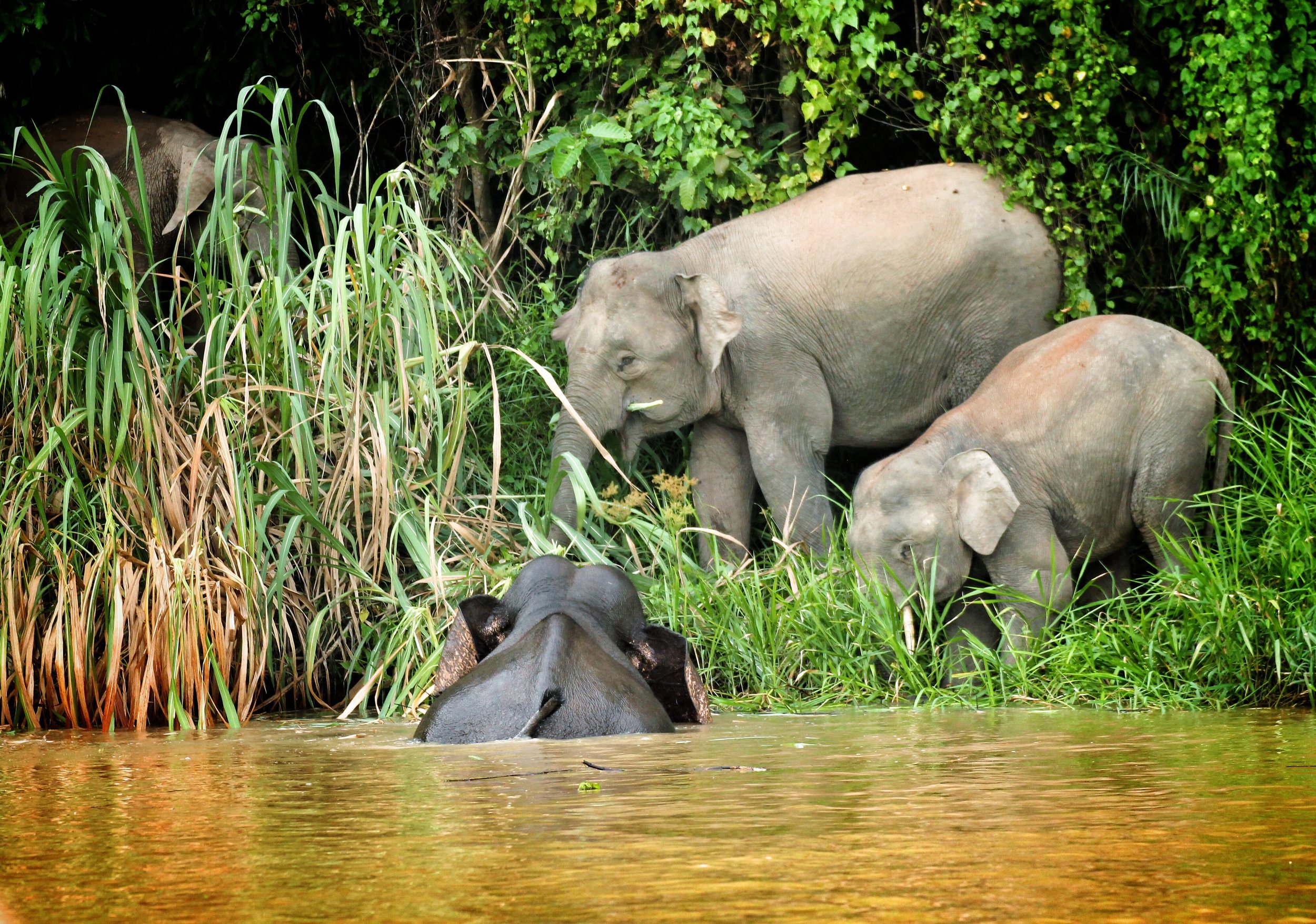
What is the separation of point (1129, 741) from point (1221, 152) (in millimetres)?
3594

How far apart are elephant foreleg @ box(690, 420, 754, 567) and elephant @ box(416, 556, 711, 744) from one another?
2.68 m

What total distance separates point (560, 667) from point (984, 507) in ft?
7.87

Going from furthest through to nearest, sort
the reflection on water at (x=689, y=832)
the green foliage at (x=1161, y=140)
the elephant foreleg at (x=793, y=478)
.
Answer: the elephant foreleg at (x=793, y=478)
the green foliage at (x=1161, y=140)
the reflection on water at (x=689, y=832)

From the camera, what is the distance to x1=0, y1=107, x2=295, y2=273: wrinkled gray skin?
7.38 m

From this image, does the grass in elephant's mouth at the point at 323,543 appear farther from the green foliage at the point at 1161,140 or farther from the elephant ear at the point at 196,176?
the elephant ear at the point at 196,176

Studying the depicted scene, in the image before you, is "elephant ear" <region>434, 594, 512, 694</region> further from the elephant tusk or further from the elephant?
the elephant tusk

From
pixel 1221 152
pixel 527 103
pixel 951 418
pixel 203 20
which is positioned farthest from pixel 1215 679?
pixel 203 20

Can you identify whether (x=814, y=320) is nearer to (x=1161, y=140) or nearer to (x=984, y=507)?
(x=984, y=507)

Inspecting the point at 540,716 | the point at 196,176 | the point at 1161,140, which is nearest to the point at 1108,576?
the point at 1161,140

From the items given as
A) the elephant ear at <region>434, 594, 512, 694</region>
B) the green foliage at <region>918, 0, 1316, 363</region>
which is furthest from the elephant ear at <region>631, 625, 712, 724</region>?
the green foliage at <region>918, 0, 1316, 363</region>

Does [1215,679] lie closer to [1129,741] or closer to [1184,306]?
[1129,741]

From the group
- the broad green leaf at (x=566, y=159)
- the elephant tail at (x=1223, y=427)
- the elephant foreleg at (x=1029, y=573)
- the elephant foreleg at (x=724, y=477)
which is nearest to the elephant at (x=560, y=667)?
the elephant foreleg at (x=1029, y=573)

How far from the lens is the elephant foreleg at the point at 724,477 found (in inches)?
270

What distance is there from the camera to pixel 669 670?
4160 millimetres
